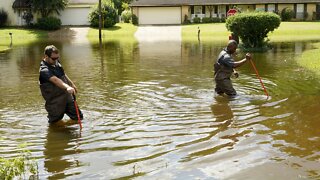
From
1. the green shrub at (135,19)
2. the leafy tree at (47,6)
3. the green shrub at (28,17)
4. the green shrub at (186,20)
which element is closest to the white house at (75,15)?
the leafy tree at (47,6)

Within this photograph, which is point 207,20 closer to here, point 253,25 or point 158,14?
point 158,14

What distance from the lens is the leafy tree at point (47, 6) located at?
197 feet

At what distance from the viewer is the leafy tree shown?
60.1m

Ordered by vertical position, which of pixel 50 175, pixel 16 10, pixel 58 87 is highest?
pixel 16 10

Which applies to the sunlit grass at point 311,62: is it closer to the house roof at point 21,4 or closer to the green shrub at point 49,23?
the green shrub at point 49,23

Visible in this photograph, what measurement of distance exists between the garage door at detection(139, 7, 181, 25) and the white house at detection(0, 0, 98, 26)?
23.8ft

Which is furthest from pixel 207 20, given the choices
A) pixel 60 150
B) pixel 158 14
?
pixel 60 150

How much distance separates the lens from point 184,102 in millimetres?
12727

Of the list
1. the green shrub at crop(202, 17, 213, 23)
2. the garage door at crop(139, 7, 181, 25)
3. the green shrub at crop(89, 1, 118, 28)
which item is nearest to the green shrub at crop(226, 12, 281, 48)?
the green shrub at crop(89, 1, 118, 28)

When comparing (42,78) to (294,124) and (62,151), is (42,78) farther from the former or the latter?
(294,124)

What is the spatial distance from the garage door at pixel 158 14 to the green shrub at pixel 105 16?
6547 mm

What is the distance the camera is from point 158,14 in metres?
65.8

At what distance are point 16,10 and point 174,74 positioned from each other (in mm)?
51441

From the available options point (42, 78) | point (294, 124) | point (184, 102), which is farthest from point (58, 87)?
point (294, 124)
